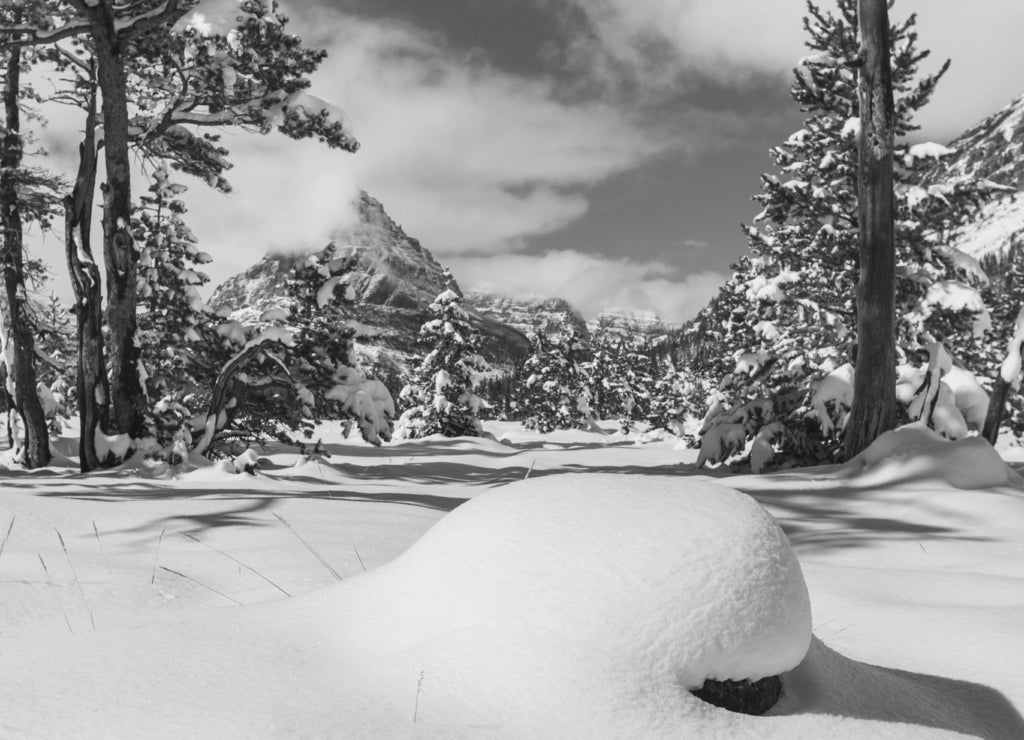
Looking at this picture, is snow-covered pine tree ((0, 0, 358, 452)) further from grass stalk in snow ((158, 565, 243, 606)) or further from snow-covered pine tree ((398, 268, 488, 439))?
snow-covered pine tree ((398, 268, 488, 439))

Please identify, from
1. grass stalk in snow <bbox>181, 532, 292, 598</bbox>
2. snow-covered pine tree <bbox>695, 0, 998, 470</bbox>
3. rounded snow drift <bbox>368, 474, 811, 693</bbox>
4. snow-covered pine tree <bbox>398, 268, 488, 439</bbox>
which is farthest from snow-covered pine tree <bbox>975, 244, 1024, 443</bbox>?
snow-covered pine tree <bbox>398, 268, 488, 439</bbox>

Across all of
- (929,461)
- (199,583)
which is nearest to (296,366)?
(199,583)

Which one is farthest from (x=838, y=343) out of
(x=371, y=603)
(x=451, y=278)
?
(x=451, y=278)

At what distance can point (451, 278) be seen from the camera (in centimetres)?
2572

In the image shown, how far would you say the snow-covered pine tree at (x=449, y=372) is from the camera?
24250mm

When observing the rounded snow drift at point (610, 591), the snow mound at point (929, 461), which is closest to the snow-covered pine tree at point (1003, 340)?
the snow mound at point (929, 461)

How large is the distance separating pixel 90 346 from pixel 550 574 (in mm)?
7693

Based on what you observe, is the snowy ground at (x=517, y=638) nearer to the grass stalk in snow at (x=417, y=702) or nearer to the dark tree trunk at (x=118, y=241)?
the grass stalk in snow at (x=417, y=702)

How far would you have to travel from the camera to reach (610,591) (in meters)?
1.40

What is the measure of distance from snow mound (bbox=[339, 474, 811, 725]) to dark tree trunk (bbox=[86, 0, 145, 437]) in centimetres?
702

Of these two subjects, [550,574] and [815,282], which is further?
[815,282]

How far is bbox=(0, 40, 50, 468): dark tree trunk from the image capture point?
8180mm

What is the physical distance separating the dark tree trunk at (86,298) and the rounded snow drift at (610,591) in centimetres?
709

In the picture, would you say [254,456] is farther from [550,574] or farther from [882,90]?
[882,90]
